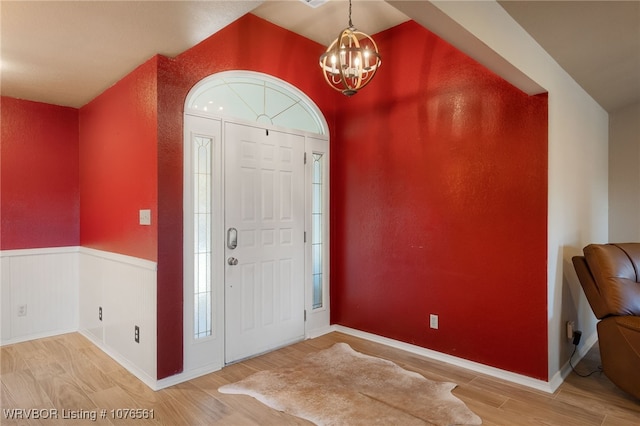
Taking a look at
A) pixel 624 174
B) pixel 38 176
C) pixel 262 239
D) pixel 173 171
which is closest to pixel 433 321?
pixel 262 239

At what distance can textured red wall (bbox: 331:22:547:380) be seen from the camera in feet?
9.25

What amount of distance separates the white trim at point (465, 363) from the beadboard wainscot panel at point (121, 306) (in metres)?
2.01

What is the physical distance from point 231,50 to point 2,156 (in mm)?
2608

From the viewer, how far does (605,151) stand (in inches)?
165

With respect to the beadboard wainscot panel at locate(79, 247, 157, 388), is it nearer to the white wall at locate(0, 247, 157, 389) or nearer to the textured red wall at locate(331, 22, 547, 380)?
the white wall at locate(0, 247, 157, 389)

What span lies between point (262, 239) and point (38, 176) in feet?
8.41

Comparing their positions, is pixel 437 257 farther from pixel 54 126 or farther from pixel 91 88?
pixel 54 126

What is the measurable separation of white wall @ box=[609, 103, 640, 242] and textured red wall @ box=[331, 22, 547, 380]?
2.33m

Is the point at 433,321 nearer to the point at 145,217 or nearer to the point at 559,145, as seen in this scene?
the point at 559,145

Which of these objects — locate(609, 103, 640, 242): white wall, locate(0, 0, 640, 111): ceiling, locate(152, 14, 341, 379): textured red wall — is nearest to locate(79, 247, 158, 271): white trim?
locate(152, 14, 341, 379): textured red wall

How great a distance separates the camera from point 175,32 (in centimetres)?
234

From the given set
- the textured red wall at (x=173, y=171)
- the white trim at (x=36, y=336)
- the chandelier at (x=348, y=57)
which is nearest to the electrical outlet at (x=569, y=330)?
the chandelier at (x=348, y=57)

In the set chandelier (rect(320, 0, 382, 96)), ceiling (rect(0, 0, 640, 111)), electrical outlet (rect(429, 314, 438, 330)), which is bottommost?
electrical outlet (rect(429, 314, 438, 330))

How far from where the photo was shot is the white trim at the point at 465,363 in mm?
2746
